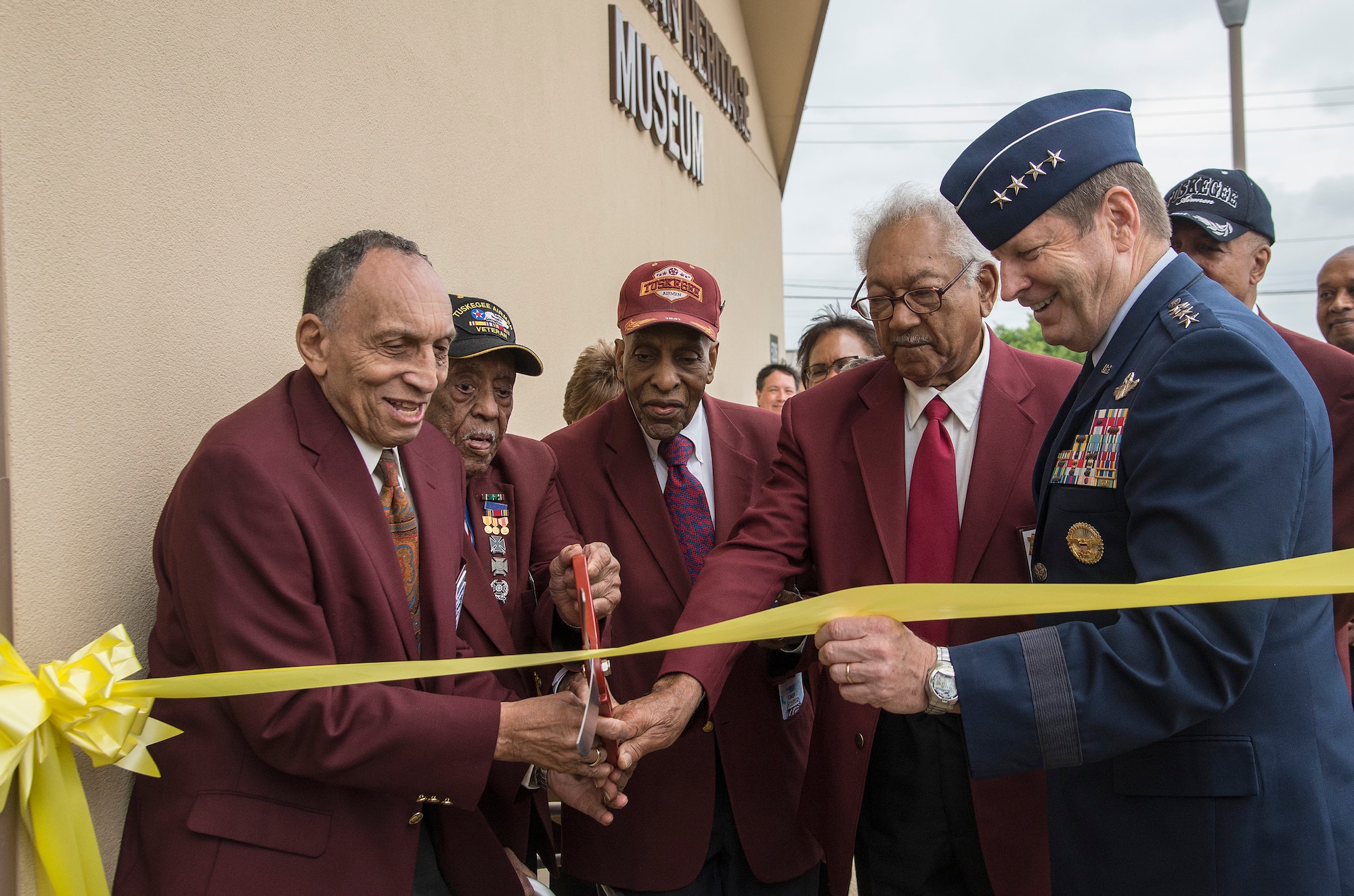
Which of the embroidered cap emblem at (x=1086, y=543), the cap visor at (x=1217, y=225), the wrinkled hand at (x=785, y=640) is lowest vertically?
the wrinkled hand at (x=785, y=640)

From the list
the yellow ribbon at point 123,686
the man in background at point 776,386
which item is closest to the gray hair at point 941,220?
the yellow ribbon at point 123,686

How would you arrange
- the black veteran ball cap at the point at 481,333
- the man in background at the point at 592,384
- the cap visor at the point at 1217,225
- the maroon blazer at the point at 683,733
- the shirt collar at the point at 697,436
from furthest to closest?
the man in background at the point at 592,384
the cap visor at the point at 1217,225
the shirt collar at the point at 697,436
the black veteran ball cap at the point at 481,333
the maroon blazer at the point at 683,733

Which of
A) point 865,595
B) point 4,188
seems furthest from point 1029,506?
point 4,188

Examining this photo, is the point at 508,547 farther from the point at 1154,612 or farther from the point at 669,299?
the point at 1154,612

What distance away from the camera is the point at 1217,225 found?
11.5ft

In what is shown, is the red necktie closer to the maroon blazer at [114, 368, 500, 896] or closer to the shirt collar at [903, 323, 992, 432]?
the shirt collar at [903, 323, 992, 432]

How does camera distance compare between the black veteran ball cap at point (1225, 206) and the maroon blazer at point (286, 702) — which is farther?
the black veteran ball cap at point (1225, 206)

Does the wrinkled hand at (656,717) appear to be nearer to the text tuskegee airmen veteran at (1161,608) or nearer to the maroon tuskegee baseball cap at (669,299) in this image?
the text tuskegee airmen veteran at (1161,608)

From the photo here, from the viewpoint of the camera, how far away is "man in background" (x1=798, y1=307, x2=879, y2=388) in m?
5.40

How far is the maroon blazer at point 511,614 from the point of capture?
2.20 meters

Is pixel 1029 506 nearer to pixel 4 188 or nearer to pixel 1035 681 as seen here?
pixel 1035 681

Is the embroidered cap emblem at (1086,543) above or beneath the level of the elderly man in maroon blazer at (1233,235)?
beneath

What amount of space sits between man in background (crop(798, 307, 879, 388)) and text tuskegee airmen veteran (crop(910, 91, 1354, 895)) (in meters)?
3.41

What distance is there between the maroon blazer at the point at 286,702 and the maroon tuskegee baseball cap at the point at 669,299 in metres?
1.17
